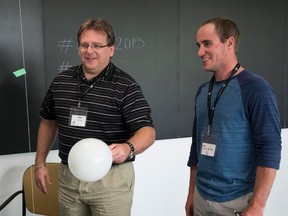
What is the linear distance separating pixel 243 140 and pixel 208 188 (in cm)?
27

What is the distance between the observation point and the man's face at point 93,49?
1478mm

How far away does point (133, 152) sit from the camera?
1385mm

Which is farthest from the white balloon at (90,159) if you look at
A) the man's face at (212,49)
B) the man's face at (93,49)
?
the man's face at (212,49)

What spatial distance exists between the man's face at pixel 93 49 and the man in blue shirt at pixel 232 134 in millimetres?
432

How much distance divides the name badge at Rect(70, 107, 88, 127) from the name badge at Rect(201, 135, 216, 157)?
54 cm

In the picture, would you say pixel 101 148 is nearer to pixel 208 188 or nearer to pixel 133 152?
pixel 133 152

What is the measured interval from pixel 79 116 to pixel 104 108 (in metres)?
0.12

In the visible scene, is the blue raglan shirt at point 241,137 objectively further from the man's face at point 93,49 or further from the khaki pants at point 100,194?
the man's face at point 93,49

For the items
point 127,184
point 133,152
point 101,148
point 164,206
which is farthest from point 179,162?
point 101,148

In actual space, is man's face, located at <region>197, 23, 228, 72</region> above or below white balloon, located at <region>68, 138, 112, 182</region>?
above

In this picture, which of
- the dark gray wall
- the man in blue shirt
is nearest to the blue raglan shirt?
the man in blue shirt

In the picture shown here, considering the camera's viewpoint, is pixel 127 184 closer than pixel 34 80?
Yes

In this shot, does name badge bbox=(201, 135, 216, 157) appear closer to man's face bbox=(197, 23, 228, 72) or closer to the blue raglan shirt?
the blue raglan shirt

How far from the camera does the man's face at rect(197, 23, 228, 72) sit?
141 centimetres
